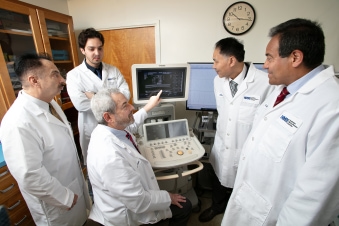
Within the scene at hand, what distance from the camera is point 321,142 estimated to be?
58 centimetres

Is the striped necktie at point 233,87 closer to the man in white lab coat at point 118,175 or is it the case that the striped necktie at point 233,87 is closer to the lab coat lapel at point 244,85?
the lab coat lapel at point 244,85

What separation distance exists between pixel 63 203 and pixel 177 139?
845 millimetres

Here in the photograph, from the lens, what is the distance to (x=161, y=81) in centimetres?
131

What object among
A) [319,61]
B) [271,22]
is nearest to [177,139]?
[319,61]

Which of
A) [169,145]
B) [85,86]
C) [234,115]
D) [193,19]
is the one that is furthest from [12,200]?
[193,19]

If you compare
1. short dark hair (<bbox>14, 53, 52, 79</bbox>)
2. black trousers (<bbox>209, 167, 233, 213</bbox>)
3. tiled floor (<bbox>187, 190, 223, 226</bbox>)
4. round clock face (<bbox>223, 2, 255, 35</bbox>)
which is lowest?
tiled floor (<bbox>187, 190, 223, 226</bbox>)

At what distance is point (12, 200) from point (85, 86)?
1058mm

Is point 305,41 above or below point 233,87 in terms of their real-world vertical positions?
above

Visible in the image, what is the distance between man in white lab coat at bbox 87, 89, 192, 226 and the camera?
0.84 metres

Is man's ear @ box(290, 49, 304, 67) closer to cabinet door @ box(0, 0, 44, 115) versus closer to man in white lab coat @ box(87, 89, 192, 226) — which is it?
man in white lab coat @ box(87, 89, 192, 226)

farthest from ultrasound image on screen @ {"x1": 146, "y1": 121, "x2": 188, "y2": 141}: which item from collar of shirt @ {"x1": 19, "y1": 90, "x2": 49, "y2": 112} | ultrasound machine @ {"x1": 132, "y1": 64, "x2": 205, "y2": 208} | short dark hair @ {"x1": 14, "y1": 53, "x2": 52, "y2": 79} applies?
short dark hair @ {"x1": 14, "y1": 53, "x2": 52, "y2": 79}

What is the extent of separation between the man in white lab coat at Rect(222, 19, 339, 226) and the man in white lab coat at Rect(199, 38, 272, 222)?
1.30ft

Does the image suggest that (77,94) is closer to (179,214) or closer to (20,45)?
(20,45)

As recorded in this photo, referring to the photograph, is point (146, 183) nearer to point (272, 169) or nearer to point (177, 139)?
point (177, 139)
